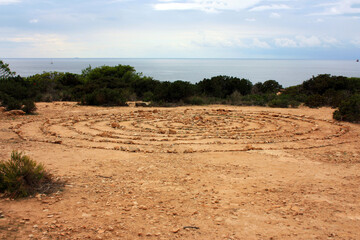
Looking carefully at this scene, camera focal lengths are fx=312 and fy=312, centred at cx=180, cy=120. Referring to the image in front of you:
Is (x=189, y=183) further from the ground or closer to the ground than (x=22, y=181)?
closer to the ground

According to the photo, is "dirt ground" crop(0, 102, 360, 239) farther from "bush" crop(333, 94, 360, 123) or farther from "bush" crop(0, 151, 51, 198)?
"bush" crop(333, 94, 360, 123)

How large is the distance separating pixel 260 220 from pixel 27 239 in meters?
2.68

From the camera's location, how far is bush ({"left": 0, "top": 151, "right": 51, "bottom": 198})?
4.28m

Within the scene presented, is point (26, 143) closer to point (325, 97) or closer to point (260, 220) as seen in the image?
point (260, 220)

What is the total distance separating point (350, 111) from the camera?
1220cm

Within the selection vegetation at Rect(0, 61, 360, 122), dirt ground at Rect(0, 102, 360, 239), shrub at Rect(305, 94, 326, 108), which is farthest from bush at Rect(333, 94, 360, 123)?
shrub at Rect(305, 94, 326, 108)

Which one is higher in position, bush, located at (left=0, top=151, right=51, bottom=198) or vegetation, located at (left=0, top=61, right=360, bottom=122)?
vegetation, located at (left=0, top=61, right=360, bottom=122)

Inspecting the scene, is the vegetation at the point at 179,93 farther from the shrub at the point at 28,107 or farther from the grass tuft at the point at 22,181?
the grass tuft at the point at 22,181

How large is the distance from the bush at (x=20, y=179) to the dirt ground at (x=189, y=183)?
18cm

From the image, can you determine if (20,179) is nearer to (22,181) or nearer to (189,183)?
(22,181)

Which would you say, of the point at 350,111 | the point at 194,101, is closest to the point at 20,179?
the point at 350,111

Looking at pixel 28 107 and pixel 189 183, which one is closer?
pixel 189 183

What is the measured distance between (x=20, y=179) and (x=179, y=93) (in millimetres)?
14704

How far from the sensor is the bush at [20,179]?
169 inches
